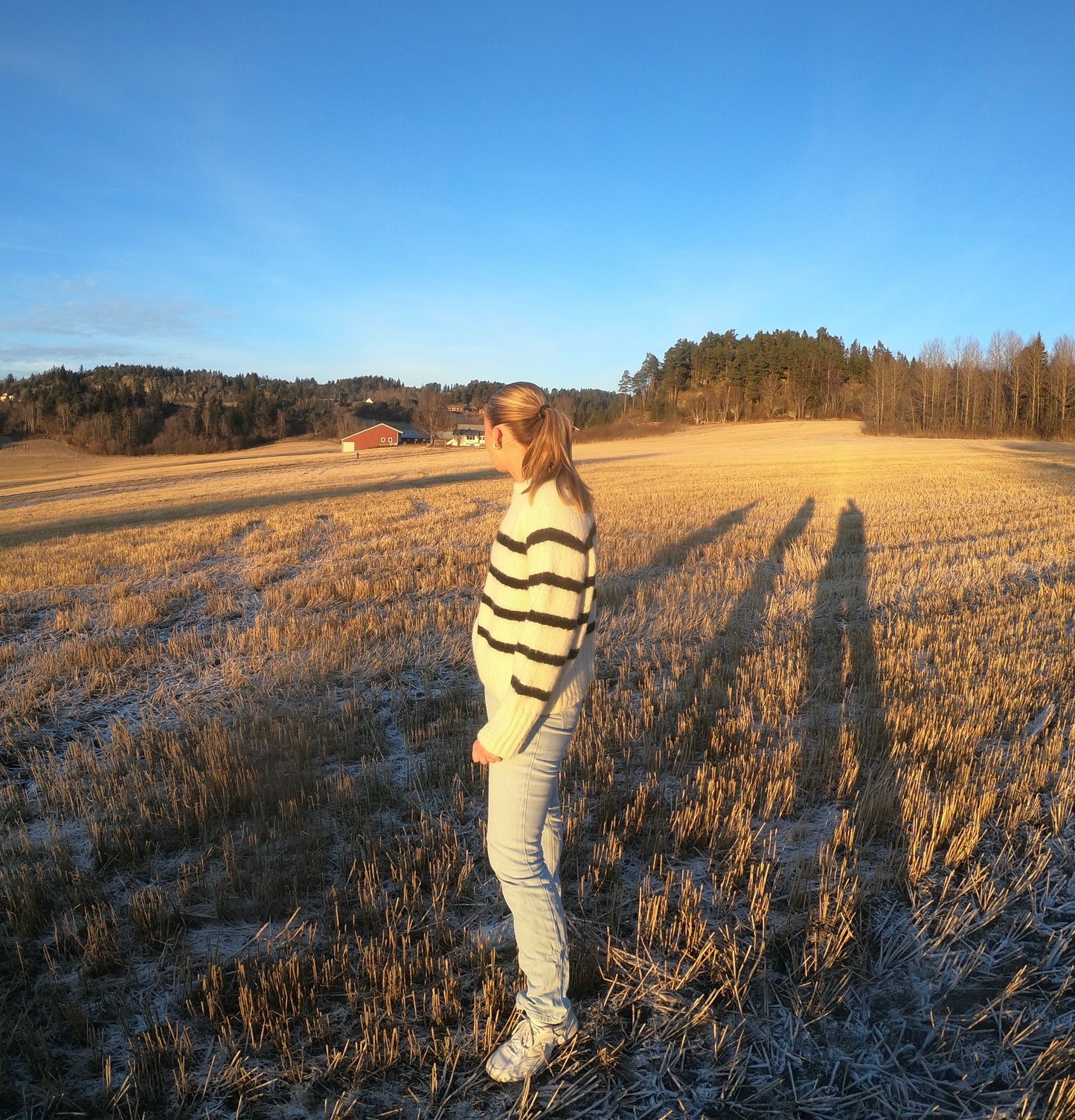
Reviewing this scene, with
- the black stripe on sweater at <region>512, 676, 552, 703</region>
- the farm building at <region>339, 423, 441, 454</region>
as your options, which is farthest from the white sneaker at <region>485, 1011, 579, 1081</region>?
the farm building at <region>339, 423, 441, 454</region>

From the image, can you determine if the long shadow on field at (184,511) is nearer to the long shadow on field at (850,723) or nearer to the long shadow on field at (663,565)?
the long shadow on field at (663,565)

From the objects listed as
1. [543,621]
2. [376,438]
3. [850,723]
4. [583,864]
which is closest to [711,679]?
[850,723]

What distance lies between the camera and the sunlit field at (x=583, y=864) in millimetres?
2549

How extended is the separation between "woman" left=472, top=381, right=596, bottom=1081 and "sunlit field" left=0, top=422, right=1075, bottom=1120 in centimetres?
31

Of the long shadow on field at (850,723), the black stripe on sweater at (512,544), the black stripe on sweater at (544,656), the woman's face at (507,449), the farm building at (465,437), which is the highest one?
the farm building at (465,437)

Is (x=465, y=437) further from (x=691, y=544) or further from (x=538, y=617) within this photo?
(x=538, y=617)

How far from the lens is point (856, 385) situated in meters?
88.3

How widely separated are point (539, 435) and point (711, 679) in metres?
4.43

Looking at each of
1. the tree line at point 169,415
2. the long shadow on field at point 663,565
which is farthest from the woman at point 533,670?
the tree line at point 169,415

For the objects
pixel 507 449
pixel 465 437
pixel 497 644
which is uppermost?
pixel 465 437

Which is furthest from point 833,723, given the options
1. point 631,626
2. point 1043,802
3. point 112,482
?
point 112,482

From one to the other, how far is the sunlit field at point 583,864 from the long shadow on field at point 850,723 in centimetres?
3

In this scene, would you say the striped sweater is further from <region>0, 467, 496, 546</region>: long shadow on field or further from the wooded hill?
the wooded hill

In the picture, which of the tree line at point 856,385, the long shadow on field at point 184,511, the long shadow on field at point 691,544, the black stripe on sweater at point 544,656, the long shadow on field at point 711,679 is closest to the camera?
the black stripe on sweater at point 544,656
